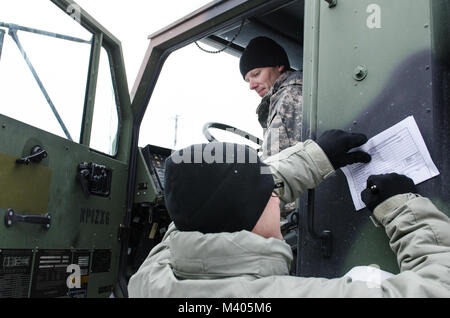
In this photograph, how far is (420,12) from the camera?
1448 millimetres

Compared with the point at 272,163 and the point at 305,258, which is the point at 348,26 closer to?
the point at 272,163

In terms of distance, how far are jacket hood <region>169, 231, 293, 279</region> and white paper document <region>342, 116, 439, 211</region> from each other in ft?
1.74

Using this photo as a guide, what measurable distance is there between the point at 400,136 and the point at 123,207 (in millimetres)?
1817

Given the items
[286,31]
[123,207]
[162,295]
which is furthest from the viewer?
[286,31]

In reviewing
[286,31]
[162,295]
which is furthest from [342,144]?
[286,31]

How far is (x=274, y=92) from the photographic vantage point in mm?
2453

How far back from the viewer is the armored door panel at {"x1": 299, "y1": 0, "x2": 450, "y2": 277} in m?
1.38

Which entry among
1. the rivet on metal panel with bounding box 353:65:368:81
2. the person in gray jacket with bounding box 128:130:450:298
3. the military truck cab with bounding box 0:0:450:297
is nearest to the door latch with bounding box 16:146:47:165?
the military truck cab with bounding box 0:0:450:297

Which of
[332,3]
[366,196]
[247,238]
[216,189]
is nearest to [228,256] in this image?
[247,238]

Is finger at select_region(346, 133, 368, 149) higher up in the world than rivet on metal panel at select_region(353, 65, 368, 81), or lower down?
lower down

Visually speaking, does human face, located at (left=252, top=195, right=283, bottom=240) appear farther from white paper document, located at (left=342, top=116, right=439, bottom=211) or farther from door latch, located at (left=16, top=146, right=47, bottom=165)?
door latch, located at (left=16, top=146, right=47, bottom=165)

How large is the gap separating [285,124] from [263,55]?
647 mm

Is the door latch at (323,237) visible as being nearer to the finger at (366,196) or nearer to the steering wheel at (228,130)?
the finger at (366,196)

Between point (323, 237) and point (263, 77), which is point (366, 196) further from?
point (263, 77)
